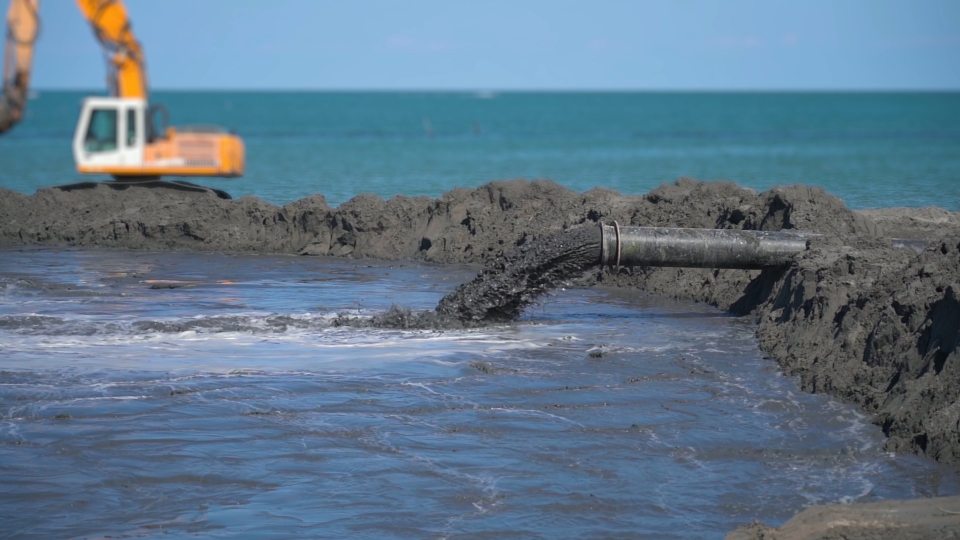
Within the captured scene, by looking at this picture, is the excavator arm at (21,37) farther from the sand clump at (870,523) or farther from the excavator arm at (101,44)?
the sand clump at (870,523)

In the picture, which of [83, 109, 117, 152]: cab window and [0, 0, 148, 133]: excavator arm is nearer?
[0, 0, 148, 133]: excavator arm

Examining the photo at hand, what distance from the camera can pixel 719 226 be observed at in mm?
15836

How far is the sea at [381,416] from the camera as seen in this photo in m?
6.91

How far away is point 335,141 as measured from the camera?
63312 mm

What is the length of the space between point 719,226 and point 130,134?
26.9ft

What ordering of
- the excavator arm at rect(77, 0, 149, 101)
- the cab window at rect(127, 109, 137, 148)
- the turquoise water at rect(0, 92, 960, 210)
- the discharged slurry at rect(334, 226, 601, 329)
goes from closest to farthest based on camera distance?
the excavator arm at rect(77, 0, 149, 101), the discharged slurry at rect(334, 226, 601, 329), the cab window at rect(127, 109, 137, 148), the turquoise water at rect(0, 92, 960, 210)

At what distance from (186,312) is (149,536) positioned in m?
6.69

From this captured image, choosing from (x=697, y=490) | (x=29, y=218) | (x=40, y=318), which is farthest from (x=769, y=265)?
(x=29, y=218)

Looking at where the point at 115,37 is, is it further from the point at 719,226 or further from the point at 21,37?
the point at 719,226

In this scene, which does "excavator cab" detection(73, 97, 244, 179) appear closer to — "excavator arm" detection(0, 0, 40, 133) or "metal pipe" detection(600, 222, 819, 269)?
"metal pipe" detection(600, 222, 819, 269)

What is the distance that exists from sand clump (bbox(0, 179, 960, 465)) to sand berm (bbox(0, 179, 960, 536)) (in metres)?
0.02

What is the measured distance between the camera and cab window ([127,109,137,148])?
14.3m

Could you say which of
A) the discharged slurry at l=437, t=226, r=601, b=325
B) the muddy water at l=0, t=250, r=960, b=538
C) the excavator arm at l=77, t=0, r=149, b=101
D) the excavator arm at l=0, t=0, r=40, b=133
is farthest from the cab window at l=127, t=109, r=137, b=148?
the excavator arm at l=0, t=0, r=40, b=133

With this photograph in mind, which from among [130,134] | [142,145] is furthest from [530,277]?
[130,134]
